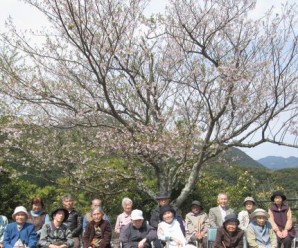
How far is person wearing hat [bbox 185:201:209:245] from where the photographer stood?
677 cm

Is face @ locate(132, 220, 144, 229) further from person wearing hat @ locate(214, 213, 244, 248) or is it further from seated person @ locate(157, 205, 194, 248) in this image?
person wearing hat @ locate(214, 213, 244, 248)

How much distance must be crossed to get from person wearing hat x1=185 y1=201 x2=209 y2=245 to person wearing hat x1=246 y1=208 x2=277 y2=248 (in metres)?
0.99

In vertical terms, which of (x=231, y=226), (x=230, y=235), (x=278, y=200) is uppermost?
(x=278, y=200)

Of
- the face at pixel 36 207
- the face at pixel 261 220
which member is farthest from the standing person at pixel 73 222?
the face at pixel 261 220

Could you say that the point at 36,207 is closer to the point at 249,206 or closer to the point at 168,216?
the point at 168,216

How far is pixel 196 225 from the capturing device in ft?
22.6

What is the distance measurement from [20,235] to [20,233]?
0.03 m

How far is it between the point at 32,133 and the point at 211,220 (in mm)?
5339

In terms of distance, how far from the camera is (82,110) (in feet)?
31.0

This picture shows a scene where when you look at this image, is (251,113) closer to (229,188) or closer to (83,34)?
(83,34)

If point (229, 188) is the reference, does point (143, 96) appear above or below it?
above

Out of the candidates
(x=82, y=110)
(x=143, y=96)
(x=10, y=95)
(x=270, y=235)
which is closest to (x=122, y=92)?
(x=143, y=96)

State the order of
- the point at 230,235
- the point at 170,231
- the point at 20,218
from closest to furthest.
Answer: the point at 230,235
the point at 20,218
the point at 170,231

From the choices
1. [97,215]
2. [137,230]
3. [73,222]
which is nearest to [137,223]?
[137,230]
